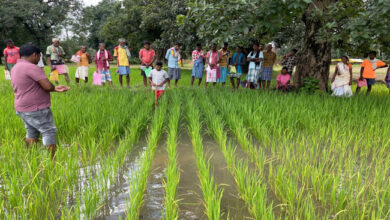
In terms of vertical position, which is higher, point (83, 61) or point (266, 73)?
point (83, 61)

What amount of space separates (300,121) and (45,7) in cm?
3273

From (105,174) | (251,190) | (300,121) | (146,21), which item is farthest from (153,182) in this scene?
(146,21)

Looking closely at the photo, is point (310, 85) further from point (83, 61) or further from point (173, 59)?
point (83, 61)

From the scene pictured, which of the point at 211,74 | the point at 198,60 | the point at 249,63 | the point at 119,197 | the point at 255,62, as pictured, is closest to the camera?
the point at 119,197

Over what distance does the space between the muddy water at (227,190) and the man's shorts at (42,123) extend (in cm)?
173

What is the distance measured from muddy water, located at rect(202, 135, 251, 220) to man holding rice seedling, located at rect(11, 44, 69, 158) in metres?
1.64

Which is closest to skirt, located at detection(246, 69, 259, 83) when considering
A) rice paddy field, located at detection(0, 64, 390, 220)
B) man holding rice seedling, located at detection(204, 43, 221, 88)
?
man holding rice seedling, located at detection(204, 43, 221, 88)

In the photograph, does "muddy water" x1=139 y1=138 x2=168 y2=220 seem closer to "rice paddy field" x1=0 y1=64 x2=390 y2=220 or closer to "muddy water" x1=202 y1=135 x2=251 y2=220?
"rice paddy field" x1=0 y1=64 x2=390 y2=220

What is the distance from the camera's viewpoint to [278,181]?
221 cm

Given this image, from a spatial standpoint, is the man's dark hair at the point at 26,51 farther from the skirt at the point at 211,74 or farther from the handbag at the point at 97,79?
the skirt at the point at 211,74

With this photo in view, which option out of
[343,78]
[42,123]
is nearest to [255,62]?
[343,78]

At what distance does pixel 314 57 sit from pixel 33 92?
6.88 m

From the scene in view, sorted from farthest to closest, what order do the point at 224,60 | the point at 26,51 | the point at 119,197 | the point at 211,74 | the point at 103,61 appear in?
the point at 224,60 → the point at 211,74 → the point at 103,61 → the point at 26,51 → the point at 119,197

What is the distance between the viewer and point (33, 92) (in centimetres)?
272
